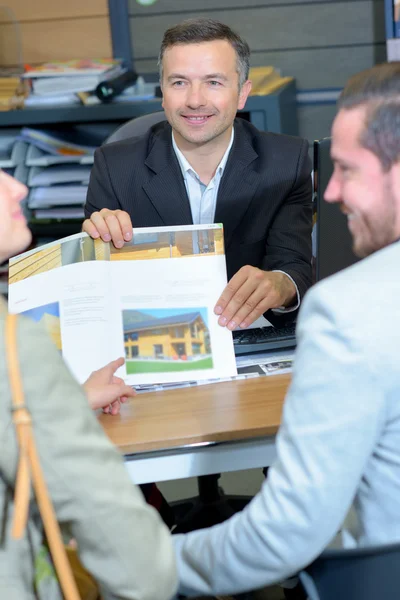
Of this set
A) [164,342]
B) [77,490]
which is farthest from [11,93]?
[77,490]

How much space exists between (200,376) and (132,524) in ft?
1.96

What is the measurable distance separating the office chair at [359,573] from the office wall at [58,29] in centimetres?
299

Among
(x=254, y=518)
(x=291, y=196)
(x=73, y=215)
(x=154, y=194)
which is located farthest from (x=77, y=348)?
(x=73, y=215)

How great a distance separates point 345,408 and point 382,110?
0.35m

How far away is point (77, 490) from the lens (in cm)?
83

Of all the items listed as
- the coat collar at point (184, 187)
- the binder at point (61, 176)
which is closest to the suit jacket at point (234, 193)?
the coat collar at point (184, 187)

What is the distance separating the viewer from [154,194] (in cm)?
208

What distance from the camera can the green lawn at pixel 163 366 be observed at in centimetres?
144

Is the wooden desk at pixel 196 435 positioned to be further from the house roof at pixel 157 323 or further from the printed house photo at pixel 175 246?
the printed house photo at pixel 175 246

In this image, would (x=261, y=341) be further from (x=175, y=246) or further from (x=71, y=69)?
(x=71, y=69)

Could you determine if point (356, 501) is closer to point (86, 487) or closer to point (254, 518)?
point (254, 518)

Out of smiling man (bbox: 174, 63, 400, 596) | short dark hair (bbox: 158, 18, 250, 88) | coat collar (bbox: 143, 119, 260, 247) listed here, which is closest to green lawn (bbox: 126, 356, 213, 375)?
smiling man (bbox: 174, 63, 400, 596)

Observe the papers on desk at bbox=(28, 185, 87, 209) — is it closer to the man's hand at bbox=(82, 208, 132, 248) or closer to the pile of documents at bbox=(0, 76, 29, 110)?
the pile of documents at bbox=(0, 76, 29, 110)

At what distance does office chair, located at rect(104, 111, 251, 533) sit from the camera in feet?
7.06
